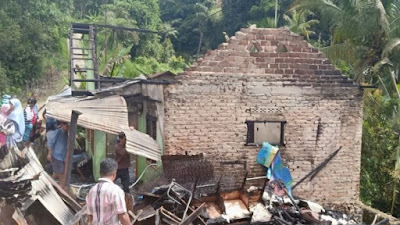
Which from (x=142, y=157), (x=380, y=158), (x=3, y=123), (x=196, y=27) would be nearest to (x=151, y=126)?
(x=142, y=157)

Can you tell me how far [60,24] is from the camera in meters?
27.5

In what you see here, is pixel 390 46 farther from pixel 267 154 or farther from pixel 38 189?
pixel 38 189

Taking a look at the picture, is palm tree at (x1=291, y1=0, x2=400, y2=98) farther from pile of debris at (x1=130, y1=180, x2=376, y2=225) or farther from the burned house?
pile of debris at (x1=130, y1=180, x2=376, y2=225)

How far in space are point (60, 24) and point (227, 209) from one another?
23.4 meters

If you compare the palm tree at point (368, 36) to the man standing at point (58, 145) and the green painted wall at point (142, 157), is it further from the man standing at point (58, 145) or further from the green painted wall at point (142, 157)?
the man standing at point (58, 145)

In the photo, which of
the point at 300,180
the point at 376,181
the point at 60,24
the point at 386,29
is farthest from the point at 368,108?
the point at 60,24

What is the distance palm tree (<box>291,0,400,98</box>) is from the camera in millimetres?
14828

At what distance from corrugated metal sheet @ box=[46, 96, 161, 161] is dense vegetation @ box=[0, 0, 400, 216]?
6770 millimetres

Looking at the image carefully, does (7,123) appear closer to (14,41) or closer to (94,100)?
(94,100)

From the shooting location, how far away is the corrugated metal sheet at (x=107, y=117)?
6691 millimetres

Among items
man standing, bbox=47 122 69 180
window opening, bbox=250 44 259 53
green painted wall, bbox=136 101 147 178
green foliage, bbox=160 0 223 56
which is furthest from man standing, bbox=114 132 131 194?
green foliage, bbox=160 0 223 56

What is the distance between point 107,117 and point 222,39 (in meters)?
33.7

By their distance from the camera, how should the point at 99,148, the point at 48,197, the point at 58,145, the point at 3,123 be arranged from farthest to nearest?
the point at 99,148
the point at 58,145
the point at 3,123
the point at 48,197

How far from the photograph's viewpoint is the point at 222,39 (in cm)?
3969
